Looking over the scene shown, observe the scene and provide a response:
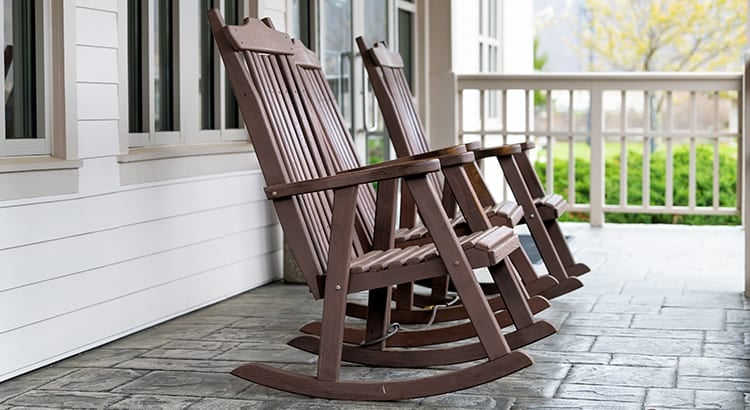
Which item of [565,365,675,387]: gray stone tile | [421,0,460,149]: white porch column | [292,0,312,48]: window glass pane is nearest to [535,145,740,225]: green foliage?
[421,0,460,149]: white porch column

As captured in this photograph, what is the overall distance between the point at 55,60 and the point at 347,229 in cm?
127

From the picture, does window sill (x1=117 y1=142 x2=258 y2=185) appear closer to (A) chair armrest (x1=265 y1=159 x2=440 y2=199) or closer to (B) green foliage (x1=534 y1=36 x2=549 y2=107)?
(A) chair armrest (x1=265 y1=159 x2=440 y2=199)

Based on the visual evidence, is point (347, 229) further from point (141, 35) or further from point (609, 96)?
point (609, 96)

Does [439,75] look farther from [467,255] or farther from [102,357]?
[467,255]

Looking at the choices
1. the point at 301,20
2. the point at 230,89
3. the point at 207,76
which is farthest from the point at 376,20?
the point at 207,76

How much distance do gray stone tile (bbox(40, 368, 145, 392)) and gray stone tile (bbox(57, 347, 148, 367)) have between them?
0.09 metres

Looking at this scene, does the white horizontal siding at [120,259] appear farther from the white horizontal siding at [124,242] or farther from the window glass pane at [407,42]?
the window glass pane at [407,42]

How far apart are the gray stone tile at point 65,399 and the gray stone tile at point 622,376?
4.47ft

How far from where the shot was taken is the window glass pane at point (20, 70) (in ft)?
11.4

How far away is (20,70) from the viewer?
11.7ft

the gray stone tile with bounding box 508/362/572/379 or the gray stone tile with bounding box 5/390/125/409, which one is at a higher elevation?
the gray stone tile with bounding box 508/362/572/379

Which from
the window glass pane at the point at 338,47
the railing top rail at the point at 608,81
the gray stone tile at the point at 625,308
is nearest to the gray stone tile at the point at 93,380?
the gray stone tile at the point at 625,308

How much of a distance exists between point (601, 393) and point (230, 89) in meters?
2.64

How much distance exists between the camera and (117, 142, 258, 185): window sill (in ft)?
13.4
